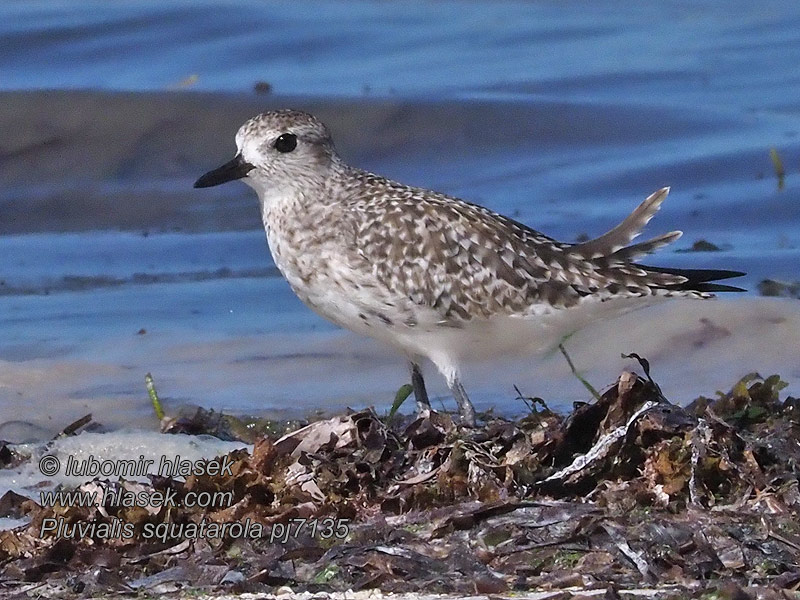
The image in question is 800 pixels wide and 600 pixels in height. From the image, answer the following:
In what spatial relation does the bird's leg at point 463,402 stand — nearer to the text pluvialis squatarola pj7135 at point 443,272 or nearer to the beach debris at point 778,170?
the text pluvialis squatarola pj7135 at point 443,272

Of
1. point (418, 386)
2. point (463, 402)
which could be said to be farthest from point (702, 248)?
point (463, 402)

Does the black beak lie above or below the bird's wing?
above

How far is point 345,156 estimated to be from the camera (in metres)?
13.4

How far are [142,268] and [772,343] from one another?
15.5 ft

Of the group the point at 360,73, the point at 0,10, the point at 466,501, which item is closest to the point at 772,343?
the point at 466,501

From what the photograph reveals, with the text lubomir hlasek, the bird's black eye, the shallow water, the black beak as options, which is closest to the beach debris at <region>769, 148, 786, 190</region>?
the shallow water

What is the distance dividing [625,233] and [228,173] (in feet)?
5.42

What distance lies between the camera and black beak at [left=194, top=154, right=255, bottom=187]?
21.2 ft

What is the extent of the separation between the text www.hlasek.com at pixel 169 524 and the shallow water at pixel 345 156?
215 centimetres

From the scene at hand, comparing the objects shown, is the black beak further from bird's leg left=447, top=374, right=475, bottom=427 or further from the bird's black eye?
bird's leg left=447, top=374, right=475, bottom=427

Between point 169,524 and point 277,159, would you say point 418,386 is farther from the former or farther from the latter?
point 169,524

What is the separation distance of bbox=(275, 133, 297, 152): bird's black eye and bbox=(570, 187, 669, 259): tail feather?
1250 mm

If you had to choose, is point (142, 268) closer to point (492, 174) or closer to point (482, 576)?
point (492, 174)

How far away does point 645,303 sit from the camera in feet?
20.7
